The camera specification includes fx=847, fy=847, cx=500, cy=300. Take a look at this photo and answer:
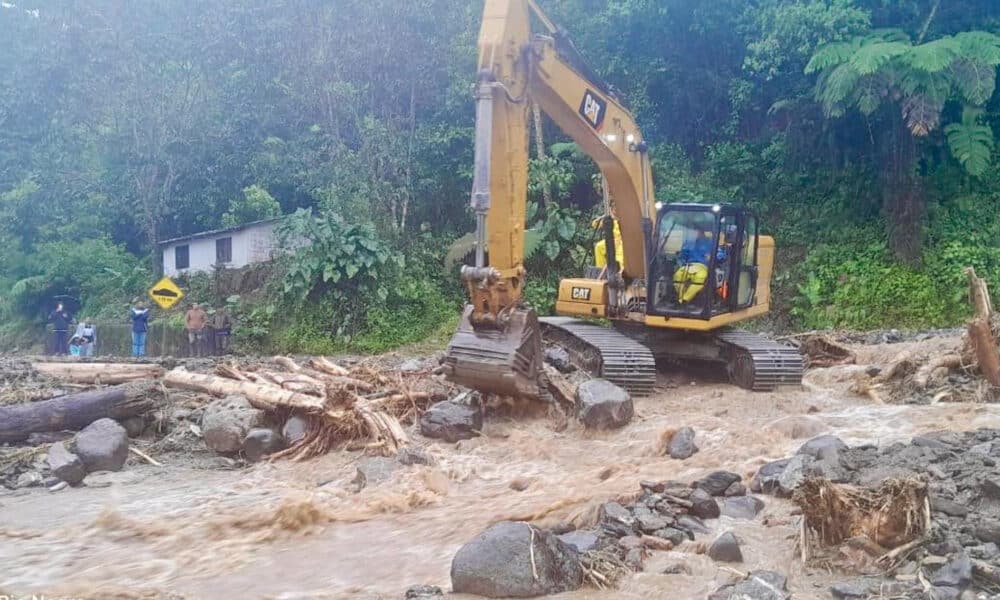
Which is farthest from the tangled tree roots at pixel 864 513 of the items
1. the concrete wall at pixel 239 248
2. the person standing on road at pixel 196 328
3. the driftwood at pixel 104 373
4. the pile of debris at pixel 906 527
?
the concrete wall at pixel 239 248

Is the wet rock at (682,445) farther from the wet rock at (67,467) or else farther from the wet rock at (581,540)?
the wet rock at (67,467)

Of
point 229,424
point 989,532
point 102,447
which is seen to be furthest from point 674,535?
point 102,447

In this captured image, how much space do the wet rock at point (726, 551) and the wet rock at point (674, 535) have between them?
0.25m

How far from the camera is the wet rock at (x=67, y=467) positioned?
7.36 meters

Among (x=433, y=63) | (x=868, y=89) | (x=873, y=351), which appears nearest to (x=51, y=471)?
(x=873, y=351)

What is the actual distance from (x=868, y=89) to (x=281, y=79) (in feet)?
57.0

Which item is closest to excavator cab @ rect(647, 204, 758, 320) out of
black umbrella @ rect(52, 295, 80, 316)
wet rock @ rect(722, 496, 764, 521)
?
wet rock @ rect(722, 496, 764, 521)

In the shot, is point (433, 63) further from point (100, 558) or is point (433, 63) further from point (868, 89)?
point (100, 558)

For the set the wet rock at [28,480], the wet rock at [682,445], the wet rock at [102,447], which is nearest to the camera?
the wet rock at [682,445]

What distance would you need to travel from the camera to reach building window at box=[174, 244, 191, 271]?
27469 mm

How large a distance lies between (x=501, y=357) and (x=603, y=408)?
44.9 inches

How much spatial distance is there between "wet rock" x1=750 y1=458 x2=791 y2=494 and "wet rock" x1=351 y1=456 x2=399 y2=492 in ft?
9.66

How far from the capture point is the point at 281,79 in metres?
26.6

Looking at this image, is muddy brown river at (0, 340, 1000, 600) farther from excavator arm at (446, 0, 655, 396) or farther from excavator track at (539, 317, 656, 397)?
excavator arm at (446, 0, 655, 396)
